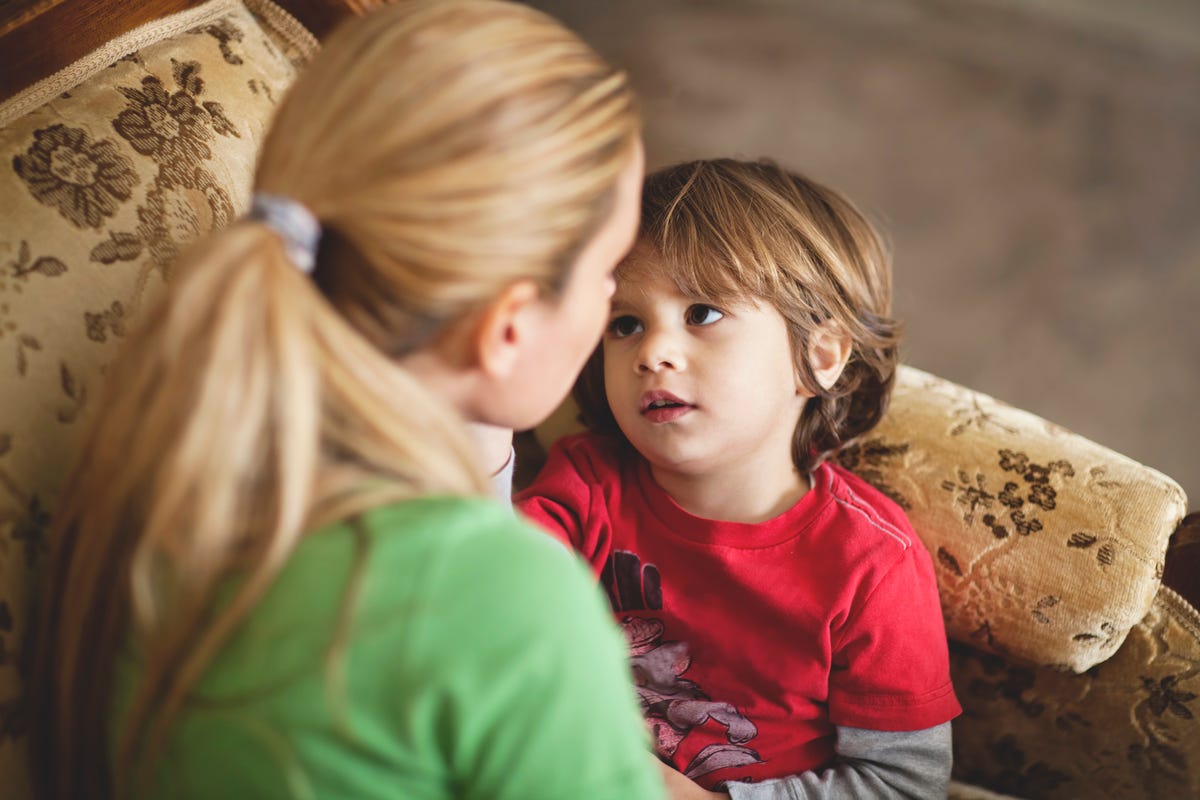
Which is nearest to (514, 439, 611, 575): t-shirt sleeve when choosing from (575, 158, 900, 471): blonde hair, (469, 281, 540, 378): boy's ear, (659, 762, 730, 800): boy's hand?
(575, 158, 900, 471): blonde hair

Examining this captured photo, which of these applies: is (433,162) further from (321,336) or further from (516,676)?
(516,676)

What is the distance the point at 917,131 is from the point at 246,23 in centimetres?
200

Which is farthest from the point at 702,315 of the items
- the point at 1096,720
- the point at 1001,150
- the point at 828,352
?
the point at 1001,150

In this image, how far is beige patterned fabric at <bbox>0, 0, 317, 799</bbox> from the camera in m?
0.75

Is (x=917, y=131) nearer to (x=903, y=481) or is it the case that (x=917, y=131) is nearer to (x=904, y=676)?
(x=903, y=481)

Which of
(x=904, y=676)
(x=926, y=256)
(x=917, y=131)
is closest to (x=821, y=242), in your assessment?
(x=904, y=676)

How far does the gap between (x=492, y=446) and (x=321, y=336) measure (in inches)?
18.1

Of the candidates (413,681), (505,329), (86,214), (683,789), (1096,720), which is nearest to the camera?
(413,681)

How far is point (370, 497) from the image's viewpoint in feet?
1.99

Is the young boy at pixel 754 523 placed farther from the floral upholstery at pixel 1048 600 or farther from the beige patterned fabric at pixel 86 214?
the beige patterned fabric at pixel 86 214

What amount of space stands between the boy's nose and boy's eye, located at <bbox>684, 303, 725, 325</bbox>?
0.04 metres

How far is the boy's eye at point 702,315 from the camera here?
104cm

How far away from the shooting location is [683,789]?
1.00 meters

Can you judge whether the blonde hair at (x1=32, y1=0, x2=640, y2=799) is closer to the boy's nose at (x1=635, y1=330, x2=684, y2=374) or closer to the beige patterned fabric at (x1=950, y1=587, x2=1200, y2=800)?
the boy's nose at (x1=635, y1=330, x2=684, y2=374)
